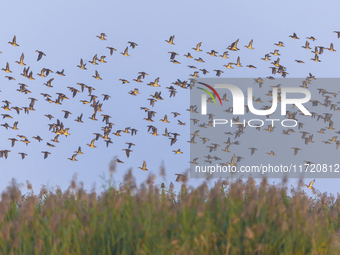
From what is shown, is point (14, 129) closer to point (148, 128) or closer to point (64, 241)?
point (148, 128)

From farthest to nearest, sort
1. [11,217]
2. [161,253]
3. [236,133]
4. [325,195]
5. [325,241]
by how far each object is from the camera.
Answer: [236,133], [325,195], [11,217], [325,241], [161,253]

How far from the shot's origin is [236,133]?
36125mm

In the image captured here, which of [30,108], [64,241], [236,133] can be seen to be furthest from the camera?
[236,133]

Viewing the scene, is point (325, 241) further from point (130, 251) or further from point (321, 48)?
point (321, 48)

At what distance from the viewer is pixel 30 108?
108 feet

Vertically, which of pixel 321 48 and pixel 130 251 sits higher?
pixel 321 48

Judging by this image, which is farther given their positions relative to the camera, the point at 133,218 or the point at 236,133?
the point at 236,133

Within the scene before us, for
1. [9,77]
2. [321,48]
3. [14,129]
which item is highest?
[321,48]

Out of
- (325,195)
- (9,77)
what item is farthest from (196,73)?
(325,195)

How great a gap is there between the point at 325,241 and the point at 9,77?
31.2 metres

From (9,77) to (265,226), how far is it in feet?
103

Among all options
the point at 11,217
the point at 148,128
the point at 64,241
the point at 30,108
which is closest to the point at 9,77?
the point at 30,108

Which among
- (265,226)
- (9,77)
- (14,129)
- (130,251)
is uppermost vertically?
(9,77)

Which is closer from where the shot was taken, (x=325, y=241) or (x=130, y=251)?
(x=130, y=251)
